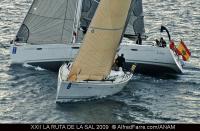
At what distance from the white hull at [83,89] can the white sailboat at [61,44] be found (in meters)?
7.22

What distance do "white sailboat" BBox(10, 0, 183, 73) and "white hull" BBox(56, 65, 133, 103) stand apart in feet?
23.7

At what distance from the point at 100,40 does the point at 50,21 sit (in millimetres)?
11159

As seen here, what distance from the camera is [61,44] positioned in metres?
51.6

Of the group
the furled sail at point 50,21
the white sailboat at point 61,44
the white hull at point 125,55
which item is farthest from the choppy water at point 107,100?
the furled sail at point 50,21

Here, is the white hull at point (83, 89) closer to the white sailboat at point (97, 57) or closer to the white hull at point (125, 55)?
the white sailboat at point (97, 57)

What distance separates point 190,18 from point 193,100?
30.0 m

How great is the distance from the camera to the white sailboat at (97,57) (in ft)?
138

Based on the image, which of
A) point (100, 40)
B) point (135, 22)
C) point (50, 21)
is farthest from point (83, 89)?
point (135, 22)

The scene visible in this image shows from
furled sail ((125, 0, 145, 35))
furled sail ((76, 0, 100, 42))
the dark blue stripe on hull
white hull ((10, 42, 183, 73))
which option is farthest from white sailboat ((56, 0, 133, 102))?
furled sail ((125, 0, 145, 35))

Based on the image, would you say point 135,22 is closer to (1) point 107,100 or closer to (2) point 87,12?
(2) point 87,12

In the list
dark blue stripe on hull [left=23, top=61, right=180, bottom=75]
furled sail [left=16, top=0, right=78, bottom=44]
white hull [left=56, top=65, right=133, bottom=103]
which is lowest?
dark blue stripe on hull [left=23, top=61, right=180, bottom=75]

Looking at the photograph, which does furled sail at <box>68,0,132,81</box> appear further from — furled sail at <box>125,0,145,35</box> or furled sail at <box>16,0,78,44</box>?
furled sail at <box>125,0,145,35</box>

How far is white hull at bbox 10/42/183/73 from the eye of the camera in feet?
170

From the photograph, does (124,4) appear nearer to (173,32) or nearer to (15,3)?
(173,32)
